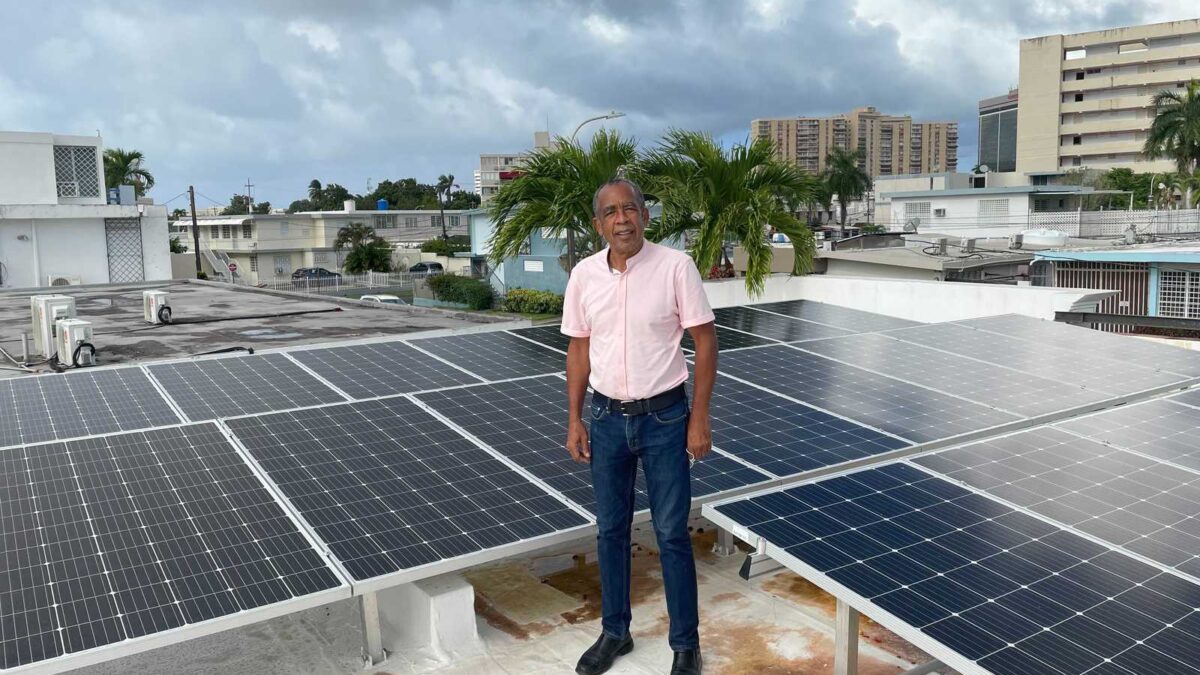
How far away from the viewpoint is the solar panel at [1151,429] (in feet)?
23.4

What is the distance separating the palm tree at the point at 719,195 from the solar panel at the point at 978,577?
10139 millimetres

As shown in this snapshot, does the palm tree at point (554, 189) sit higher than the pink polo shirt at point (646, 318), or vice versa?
the palm tree at point (554, 189)

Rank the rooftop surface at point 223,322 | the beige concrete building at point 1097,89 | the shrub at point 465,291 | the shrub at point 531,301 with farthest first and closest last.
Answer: the beige concrete building at point 1097,89 → the shrub at point 465,291 → the shrub at point 531,301 → the rooftop surface at point 223,322

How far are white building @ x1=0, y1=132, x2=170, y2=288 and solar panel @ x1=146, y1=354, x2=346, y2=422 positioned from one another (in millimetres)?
36214

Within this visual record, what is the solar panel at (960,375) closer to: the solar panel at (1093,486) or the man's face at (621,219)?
the solar panel at (1093,486)

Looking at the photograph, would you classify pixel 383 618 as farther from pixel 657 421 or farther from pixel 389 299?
pixel 389 299

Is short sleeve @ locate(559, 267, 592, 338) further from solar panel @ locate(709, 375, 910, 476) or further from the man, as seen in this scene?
solar panel @ locate(709, 375, 910, 476)

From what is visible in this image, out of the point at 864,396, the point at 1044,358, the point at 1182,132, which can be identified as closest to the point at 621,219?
the point at 864,396

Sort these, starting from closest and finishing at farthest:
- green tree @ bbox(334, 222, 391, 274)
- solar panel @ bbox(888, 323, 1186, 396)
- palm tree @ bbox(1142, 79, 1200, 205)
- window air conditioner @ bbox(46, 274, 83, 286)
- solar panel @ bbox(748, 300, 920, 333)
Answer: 1. solar panel @ bbox(888, 323, 1186, 396)
2. solar panel @ bbox(748, 300, 920, 333)
3. window air conditioner @ bbox(46, 274, 83, 286)
4. palm tree @ bbox(1142, 79, 1200, 205)
5. green tree @ bbox(334, 222, 391, 274)

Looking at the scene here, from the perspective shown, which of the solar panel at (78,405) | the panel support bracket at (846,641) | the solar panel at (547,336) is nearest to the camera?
the panel support bracket at (846,641)

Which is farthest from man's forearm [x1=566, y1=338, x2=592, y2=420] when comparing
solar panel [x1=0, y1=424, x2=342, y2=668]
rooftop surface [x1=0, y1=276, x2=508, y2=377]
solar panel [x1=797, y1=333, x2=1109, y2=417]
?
rooftop surface [x1=0, y1=276, x2=508, y2=377]

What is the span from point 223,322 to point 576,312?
21860mm

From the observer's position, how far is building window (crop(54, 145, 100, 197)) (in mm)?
42500

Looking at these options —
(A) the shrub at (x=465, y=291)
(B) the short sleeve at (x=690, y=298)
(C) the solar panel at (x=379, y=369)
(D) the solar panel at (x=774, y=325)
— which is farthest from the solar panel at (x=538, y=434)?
(A) the shrub at (x=465, y=291)
